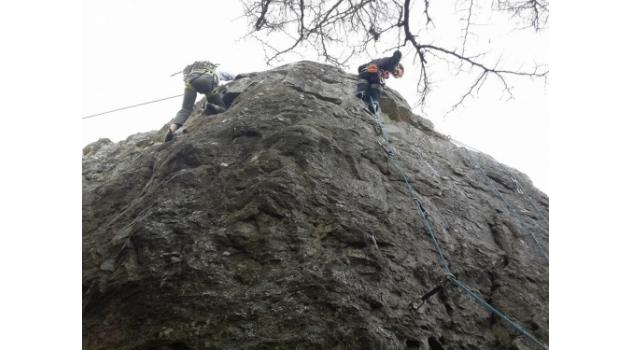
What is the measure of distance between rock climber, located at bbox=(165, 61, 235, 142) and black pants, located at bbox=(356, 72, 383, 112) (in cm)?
198


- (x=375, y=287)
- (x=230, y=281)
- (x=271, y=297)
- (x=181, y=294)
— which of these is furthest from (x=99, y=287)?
(x=375, y=287)

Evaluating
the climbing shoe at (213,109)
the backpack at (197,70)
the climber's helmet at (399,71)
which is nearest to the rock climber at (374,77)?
the climber's helmet at (399,71)

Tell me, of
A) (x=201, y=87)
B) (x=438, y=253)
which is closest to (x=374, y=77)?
(x=201, y=87)

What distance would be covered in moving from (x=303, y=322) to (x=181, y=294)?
895 millimetres

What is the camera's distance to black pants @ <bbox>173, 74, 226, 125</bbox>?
6.69m

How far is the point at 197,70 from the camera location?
693 centimetres

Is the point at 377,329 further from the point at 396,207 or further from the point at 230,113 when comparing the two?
the point at 230,113

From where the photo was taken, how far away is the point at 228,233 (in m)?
3.88

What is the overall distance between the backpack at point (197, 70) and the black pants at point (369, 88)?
2125 millimetres

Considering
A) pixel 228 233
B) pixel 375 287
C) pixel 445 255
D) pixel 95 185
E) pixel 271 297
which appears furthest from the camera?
pixel 95 185

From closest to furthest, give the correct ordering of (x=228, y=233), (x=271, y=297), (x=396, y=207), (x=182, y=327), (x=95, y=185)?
1. (x=182, y=327)
2. (x=271, y=297)
3. (x=228, y=233)
4. (x=396, y=207)
5. (x=95, y=185)

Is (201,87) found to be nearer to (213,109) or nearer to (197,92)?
(197,92)

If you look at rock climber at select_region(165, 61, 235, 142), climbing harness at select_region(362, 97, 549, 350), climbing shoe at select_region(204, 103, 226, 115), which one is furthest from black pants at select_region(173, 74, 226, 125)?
climbing harness at select_region(362, 97, 549, 350)

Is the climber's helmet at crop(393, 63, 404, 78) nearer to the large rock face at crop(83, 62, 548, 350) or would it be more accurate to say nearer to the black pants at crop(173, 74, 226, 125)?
the large rock face at crop(83, 62, 548, 350)
